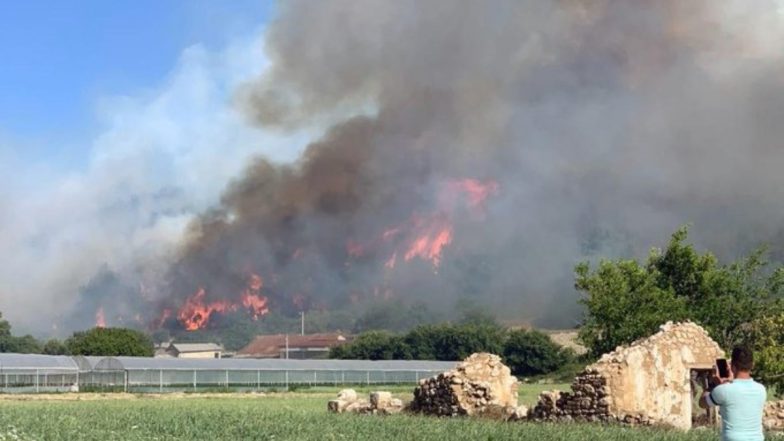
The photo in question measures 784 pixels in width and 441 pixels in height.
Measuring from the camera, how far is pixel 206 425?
26047 millimetres

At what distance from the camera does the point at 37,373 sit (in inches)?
3012

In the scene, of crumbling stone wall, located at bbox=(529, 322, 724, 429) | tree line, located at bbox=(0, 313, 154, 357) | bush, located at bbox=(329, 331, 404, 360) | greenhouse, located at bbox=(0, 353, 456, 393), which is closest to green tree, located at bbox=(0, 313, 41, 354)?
tree line, located at bbox=(0, 313, 154, 357)

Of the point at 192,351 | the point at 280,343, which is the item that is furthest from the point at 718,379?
the point at 280,343

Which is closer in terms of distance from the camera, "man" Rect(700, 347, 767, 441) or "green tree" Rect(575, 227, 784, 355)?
"man" Rect(700, 347, 767, 441)

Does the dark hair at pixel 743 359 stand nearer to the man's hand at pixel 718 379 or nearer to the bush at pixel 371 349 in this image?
the man's hand at pixel 718 379

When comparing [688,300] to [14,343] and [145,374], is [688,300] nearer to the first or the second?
[145,374]

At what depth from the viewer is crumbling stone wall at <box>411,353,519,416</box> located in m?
35.5

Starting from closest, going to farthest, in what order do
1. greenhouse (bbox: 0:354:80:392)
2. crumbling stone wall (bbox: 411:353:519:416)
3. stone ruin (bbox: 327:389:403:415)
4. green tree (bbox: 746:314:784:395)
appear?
crumbling stone wall (bbox: 411:353:519:416) < stone ruin (bbox: 327:389:403:415) < green tree (bbox: 746:314:784:395) < greenhouse (bbox: 0:354:80:392)

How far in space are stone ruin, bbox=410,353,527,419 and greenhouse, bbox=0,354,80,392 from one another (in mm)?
48580

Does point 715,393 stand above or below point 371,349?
below

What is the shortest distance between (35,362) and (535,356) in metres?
64.6

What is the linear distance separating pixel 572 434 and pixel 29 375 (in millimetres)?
63688

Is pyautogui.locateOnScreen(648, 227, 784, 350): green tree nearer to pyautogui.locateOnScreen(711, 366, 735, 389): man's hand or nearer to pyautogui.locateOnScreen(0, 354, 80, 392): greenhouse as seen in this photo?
pyautogui.locateOnScreen(711, 366, 735, 389): man's hand

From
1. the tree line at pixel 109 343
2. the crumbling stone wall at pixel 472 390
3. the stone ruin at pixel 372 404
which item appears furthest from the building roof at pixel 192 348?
the crumbling stone wall at pixel 472 390
